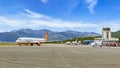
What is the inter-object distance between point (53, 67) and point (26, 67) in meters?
1.64

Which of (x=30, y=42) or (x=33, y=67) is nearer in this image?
(x=33, y=67)

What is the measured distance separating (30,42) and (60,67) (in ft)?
347

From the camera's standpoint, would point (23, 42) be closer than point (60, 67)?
No

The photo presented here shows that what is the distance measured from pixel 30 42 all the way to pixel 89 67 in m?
106

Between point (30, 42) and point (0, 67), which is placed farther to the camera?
point (30, 42)

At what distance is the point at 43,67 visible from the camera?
55.8 feet

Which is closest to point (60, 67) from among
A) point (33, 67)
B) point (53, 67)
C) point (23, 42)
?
point (53, 67)

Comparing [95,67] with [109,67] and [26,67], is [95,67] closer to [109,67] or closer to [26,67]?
[109,67]

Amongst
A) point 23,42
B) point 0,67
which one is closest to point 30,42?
point 23,42

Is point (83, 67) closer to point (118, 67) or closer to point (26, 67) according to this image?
point (118, 67)

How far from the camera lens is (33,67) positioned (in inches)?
665

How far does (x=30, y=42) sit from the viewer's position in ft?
400

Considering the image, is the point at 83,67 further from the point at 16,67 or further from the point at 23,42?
the point at 23,42

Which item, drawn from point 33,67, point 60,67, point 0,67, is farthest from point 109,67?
point 0,67
